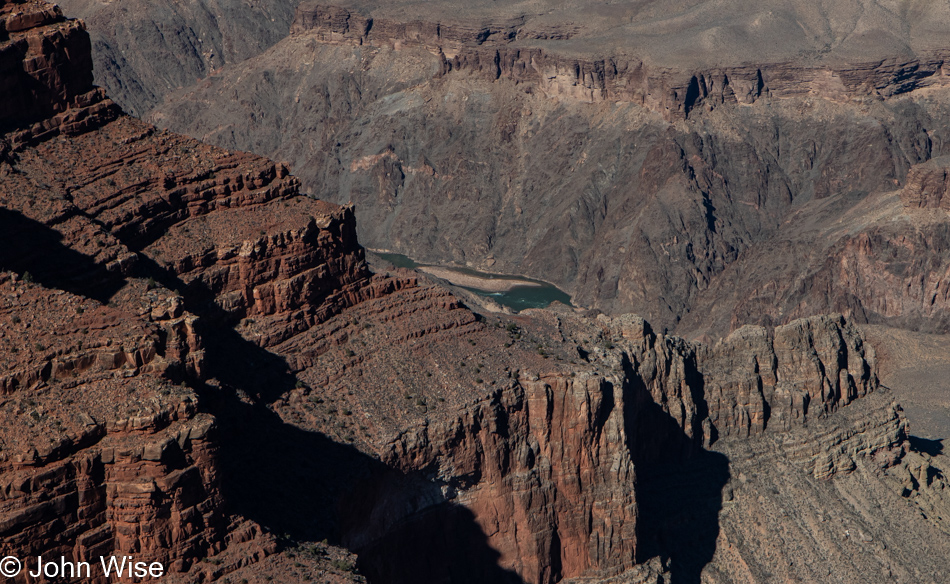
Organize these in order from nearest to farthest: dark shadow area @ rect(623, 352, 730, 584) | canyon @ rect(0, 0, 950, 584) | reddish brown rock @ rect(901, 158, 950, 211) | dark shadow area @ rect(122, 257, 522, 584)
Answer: canyon @ rect(0, 0, 950, 584), dark shadow area @ rect(122, 257, 522, 584), dark shadow area @ rect(623, 352, 730, 584), reddish brown rock @ rect(901, 158, 950, 211)

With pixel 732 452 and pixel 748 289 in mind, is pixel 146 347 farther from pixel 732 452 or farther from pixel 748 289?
pixel 748 289

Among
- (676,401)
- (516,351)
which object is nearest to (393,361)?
(516,351)

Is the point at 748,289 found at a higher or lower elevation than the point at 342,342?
higher

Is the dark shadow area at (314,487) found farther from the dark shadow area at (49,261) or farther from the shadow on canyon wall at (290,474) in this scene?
the dark shadow area at (49,261)

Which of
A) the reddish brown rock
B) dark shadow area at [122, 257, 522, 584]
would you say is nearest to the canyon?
dark shadow area at [122, 257, 522, 584]

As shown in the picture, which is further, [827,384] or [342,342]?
[827,384]

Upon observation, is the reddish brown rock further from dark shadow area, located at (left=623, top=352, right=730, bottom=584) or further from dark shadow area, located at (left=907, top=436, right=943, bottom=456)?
dark shadow area, located at (left=623, top=352, right=730, bottom=584)
